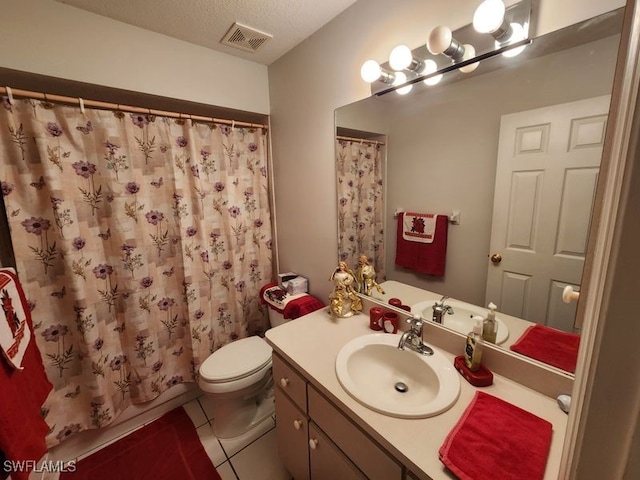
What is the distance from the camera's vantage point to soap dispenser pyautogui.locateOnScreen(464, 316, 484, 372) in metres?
0.90

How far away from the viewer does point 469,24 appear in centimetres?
90

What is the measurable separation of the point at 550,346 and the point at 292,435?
3.50 ft

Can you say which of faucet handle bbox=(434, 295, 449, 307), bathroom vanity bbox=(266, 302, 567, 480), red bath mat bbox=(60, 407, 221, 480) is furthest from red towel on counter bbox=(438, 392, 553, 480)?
red bath mat bbox=(60, 407, 221, 480)

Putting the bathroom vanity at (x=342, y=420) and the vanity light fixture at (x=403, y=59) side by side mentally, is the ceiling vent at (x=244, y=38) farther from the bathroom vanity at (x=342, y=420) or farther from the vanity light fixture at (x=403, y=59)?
the bathroom vanity at (x=342, y=420)

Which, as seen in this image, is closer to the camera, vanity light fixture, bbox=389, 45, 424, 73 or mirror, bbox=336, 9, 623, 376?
mirror, bbox=336, 9, 623, 376

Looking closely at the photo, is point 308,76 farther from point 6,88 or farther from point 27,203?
point 27,203

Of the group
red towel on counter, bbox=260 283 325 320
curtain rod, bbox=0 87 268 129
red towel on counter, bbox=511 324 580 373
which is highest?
curtain rod, bbox=0 87 268 129

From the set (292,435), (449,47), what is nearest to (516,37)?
(449,47)

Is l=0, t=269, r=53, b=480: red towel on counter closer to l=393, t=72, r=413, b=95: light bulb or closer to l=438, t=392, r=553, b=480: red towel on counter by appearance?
l=438, t=392, r=553, b=480: red towel on counter

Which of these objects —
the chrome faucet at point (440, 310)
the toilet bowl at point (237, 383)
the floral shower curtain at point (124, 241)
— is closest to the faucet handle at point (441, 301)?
the chrome faucet at point (440, 310)

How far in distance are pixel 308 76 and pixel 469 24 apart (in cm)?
88

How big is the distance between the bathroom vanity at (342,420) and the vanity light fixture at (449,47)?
1.06 metres

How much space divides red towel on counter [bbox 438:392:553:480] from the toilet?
45.6 inches

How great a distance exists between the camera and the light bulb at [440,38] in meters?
0.85
